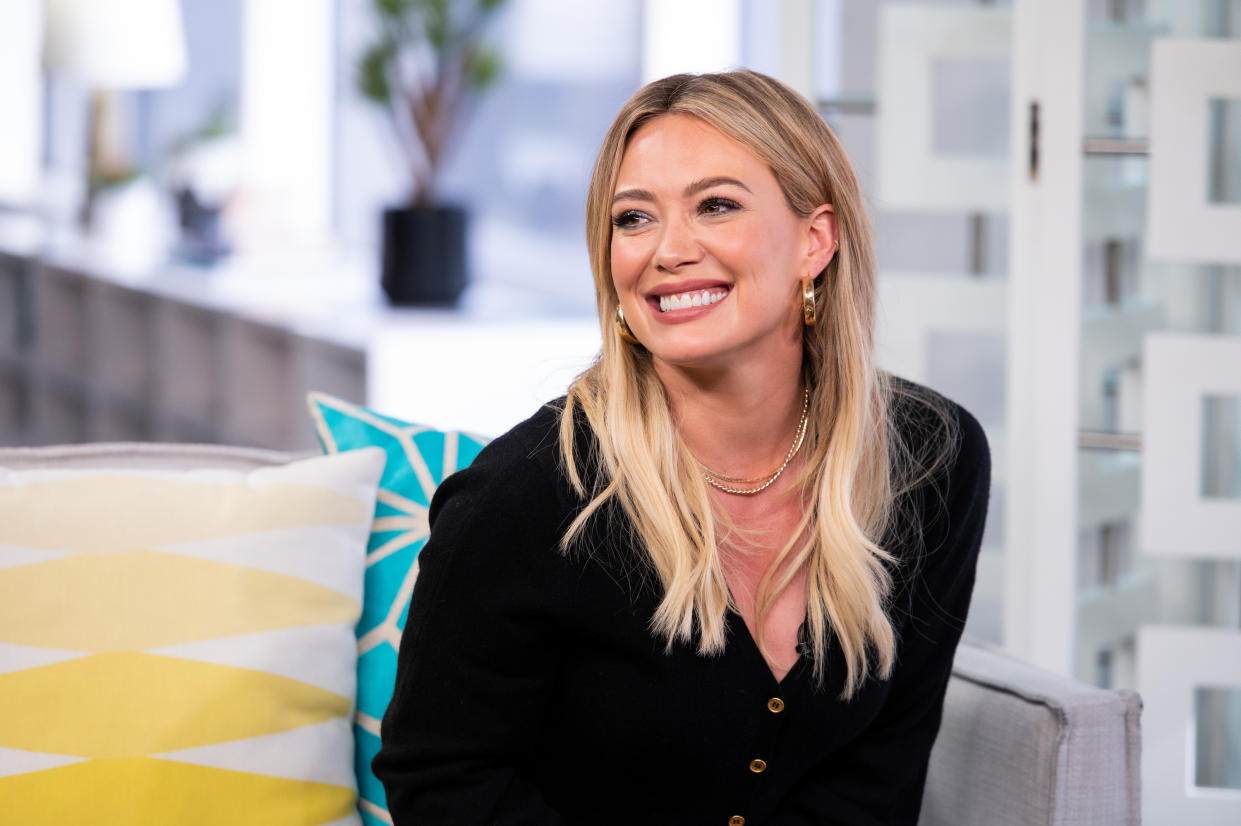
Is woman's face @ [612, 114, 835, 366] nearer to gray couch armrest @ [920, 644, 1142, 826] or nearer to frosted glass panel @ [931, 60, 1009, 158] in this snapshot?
gray couch armrest @ [920, 644, 1142, 826]

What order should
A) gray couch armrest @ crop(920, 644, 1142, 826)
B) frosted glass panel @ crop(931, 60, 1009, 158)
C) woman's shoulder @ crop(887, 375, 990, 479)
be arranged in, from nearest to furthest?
gray couch armrest @ crop(920, 644, 1142, 826), woman's shoulder @ crop(887, 375, 990, 479), frosted glass panel @ crop(931, 60, 1009, 158)

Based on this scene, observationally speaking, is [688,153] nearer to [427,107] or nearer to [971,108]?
[971,108]

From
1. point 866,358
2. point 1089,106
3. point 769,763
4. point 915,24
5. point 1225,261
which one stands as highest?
point 915,24

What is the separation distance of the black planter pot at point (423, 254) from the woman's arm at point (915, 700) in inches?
89.9

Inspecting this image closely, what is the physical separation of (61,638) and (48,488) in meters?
0.16

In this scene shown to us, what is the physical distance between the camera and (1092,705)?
1.30 metres

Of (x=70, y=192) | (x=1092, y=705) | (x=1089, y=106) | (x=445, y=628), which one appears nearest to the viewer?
(x=445, y=628)

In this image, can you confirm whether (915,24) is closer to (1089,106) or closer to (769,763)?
(1089,106)

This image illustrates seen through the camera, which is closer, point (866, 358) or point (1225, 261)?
point (866, 358)

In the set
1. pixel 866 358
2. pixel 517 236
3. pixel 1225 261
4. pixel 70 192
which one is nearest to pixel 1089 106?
pixel 1225 261

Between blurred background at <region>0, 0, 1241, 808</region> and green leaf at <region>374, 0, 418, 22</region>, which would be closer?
blurred background at <region>0, 0, 1241, 808</region>

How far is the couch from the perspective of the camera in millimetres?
1297

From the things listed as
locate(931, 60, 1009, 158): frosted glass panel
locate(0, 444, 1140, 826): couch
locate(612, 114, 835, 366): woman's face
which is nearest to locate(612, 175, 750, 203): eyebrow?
locate(612, 114, 835, 366): woman's face

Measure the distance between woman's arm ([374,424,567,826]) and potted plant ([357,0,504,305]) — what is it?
93.4 inches
